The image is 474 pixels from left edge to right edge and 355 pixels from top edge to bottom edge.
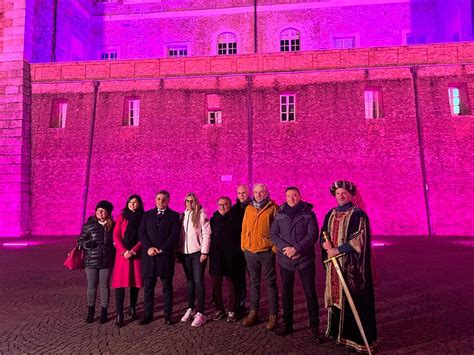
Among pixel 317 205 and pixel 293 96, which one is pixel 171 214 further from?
pixel 293 96

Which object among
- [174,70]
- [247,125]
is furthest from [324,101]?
[174,70]

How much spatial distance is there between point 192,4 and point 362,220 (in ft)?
81.6

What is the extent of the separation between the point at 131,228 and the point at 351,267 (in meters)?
2.89

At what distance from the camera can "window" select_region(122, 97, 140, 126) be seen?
17.7 metres

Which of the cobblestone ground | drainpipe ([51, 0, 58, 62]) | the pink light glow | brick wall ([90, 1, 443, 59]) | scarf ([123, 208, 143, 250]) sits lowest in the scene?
the cobblestone ground

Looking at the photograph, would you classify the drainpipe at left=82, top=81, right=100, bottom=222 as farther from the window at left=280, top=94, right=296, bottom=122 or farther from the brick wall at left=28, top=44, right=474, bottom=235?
the window at left=280, top=94, right=296, bottom=122

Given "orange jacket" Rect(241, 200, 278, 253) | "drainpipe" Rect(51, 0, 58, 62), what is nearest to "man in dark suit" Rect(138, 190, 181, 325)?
"orange jacket" Rect(241, 200, 278, 253)

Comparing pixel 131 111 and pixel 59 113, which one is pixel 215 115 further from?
pixel 59 113

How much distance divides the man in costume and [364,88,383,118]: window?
44.9ft

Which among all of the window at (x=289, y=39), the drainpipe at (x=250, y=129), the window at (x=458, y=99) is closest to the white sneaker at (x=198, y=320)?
the drainpipe at (x=250, y=129)

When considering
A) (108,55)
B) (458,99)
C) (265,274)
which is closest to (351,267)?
(265,274)

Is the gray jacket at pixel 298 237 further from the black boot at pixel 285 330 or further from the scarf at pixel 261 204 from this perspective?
the black boot at pixel 285 330

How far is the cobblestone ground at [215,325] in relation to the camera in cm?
411

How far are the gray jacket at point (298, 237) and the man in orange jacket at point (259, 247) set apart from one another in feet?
0.79
